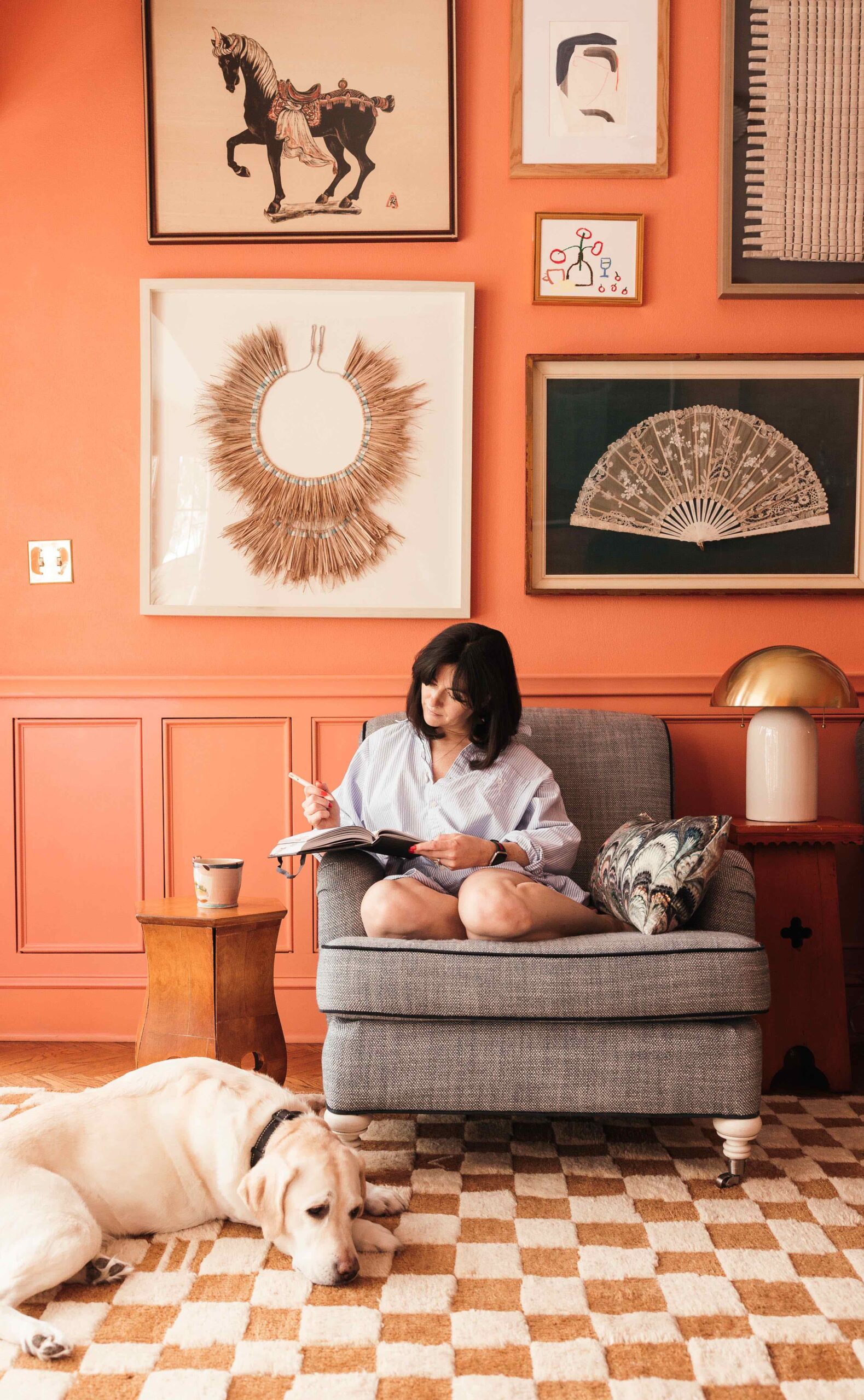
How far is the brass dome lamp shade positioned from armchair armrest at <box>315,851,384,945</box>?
3.32 ft

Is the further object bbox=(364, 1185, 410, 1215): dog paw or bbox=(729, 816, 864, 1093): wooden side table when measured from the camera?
bbox=(729, 816, 864, 1093): wooden side table

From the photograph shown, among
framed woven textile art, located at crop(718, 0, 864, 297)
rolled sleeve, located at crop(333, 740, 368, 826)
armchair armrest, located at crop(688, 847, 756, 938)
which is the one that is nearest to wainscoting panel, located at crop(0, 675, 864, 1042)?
rolled sleeve, located at crop(333, 740, 368, 826)

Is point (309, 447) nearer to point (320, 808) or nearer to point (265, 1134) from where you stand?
point (320, 808)

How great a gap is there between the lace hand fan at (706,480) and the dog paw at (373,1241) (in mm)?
1945

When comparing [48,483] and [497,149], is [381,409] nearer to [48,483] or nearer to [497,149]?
[497,149]

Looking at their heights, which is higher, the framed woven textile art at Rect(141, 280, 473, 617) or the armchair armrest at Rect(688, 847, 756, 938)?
the framed woven textile art at Rect(141, 280, 473, 617)

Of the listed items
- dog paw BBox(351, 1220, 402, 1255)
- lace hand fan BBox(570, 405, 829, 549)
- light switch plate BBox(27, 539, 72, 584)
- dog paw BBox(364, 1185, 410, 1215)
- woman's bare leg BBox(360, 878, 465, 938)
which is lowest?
dog paw BBox(364, 1185, 410, 1215)

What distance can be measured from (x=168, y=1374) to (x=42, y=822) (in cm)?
187

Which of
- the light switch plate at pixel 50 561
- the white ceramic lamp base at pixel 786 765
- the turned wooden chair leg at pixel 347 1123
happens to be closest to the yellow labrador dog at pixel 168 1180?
the turned wooden chair leg at pixel 347 1123

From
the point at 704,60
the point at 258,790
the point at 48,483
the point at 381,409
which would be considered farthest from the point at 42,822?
the point at 704,60

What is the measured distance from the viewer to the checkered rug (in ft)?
4.25

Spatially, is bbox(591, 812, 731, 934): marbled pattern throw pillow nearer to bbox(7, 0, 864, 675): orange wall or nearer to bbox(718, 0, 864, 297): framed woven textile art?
bbox(7, 0, 864, 675): orange wall

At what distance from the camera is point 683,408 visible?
2846 mm

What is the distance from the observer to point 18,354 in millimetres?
2922
